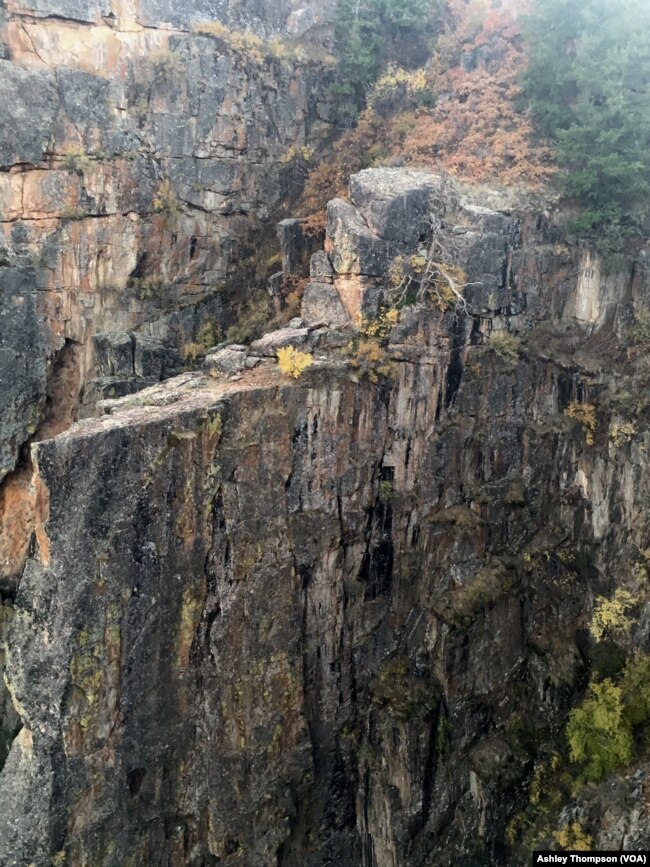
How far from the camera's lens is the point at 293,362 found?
50.7 feet

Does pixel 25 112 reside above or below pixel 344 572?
above

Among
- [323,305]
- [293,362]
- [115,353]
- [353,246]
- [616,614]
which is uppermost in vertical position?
[353,246]

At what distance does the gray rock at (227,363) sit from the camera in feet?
52.5

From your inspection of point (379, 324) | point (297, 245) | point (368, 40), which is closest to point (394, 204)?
point (379, 324)

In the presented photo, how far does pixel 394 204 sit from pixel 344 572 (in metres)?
9.59

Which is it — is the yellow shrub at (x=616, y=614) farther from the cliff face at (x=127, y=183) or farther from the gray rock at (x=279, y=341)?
the cliff face at (x=127, y=183)

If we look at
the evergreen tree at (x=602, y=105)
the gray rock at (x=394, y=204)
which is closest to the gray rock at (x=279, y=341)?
the gray rock at (x=394, y=204)

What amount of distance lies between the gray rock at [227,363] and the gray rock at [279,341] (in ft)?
1.43

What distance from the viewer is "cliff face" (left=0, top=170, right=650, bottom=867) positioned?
13789 mm

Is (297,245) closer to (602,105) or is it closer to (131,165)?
(131,165)

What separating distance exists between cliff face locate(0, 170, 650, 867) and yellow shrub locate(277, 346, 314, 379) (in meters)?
0.27

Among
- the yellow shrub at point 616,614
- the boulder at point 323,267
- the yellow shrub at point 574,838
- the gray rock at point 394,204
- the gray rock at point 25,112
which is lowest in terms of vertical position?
the yellow shrub at point 574,838

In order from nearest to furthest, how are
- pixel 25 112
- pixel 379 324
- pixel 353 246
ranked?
pixel 353 246, pixel 379 324, pixel 25 112

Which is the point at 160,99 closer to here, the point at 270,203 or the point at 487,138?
the point at 270,203
